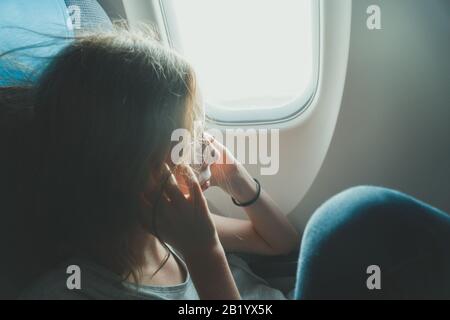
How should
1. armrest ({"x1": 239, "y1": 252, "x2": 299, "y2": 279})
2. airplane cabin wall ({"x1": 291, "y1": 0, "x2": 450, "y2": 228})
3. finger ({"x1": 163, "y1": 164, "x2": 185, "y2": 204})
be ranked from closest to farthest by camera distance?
finger ({"x1": 163, "y1": 164, "x2": 185, "y2": 204})
airplane cabin wall ({"x1": 291, "y1": 0, "x2": 450, "y2": 228})
armrest ({"x1": 239, "y1": 252, "x2": 299, "y2": 279})

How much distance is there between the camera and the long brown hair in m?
0.64

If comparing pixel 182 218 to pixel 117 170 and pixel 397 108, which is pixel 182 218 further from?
pixel 397 108

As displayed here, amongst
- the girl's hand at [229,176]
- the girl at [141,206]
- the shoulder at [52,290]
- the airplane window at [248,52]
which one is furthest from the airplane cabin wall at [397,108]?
the shoulder at [52,290]

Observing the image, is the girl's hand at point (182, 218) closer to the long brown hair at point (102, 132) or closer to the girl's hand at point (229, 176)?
the long brown hair at point (102, 132)

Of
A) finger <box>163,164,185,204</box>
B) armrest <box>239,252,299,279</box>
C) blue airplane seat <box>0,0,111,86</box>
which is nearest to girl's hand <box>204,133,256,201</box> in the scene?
armrest <box>239,252,299,279</box>

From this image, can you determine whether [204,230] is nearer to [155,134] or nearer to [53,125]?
[155,134]

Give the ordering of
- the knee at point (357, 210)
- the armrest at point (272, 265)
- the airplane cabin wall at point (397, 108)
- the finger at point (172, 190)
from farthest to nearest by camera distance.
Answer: the armrest at point (272, 265) < the airplane cabin wall at point (397, 108) < the finger at point (172, 190) < the knee at point (357, 210)

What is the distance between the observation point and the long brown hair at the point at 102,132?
643mm

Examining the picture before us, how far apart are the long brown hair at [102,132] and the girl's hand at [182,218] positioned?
0.02 m

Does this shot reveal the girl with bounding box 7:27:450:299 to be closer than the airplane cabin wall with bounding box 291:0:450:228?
Yes

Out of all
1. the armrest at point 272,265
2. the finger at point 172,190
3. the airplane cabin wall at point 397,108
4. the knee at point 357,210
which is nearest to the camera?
the knee at point 357,210

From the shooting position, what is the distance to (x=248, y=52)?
3.92 ft

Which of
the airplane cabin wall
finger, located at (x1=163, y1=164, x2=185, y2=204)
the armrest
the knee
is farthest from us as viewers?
the armrest

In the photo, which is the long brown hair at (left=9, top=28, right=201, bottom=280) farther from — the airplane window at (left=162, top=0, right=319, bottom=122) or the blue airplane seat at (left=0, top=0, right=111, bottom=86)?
the airplane window at (left=162, top=0, right=319, bottom=122)
